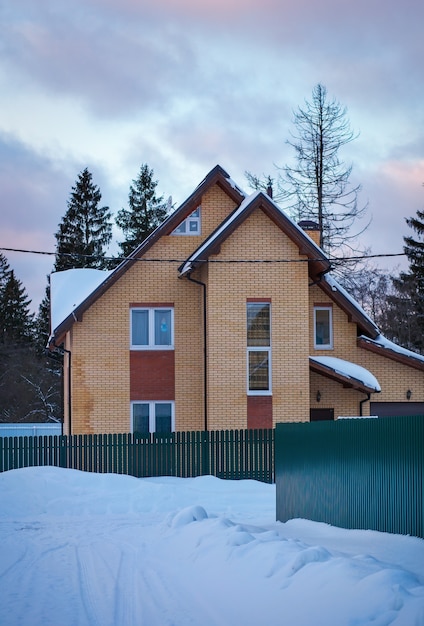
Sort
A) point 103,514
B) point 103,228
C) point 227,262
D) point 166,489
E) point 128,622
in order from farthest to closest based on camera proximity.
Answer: point 103,228
point 227,262
point 166,489
point 103,514
point 128,622

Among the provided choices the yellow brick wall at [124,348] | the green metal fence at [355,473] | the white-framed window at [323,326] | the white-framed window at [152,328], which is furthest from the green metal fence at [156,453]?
the green metal fence at [355,473]

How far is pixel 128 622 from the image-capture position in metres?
7.89

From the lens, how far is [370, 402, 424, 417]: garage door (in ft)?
93.8

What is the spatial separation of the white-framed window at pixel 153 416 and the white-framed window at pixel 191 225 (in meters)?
5.25

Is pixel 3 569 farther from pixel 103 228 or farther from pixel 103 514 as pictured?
pixel 103 228

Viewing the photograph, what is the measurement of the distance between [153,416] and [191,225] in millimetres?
5966

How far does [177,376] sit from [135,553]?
50.1ft

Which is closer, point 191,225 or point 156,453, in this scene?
point 156,453

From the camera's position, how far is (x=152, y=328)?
27938mm

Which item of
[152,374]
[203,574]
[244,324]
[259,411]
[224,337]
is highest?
[244,324]

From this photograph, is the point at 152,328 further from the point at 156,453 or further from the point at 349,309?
the point at 349,309

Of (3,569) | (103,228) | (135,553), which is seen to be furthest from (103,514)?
(103,228)

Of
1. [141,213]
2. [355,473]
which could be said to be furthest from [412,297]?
[355,473]

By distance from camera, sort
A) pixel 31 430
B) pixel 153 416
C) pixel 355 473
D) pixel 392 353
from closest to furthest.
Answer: pixel 355 473
pixel 153 416
pixel 392 353
pixel 31 430
